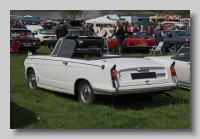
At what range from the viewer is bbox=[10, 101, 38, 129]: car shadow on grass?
6351mm

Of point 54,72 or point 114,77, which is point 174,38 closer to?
point 54,72

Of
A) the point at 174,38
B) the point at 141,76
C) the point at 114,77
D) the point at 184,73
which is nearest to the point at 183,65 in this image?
the point at 184,73

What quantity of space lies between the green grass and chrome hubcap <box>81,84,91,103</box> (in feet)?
0.44

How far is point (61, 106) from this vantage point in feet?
25.7

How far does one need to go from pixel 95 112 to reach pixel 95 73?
729 millimetres

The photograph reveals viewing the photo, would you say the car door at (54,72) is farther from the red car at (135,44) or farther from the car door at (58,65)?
the red car at (135,44)

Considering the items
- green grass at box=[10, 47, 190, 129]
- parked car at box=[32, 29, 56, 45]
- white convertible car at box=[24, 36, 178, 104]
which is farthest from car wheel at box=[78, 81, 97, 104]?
parked car at box=[32, 29, 56, 45]

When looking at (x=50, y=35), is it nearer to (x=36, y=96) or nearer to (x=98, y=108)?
(x=36, y=96)

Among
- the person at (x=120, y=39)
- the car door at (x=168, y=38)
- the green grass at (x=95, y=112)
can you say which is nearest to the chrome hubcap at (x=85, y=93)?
the green grass at (x=95, y=112)

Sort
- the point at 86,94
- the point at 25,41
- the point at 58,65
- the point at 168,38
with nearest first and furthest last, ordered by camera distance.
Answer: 1. the point at 86,94
2. the point at 58,65
3. the point at 25,41
4. the point at 168,38

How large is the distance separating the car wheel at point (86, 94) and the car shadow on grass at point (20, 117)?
1.09m

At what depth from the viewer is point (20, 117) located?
6.91 metres

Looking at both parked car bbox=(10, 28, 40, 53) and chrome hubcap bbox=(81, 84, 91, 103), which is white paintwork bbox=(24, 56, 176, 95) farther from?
parked car bbox=(10, 28, 40, 53)

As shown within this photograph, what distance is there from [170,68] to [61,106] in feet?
7.61
